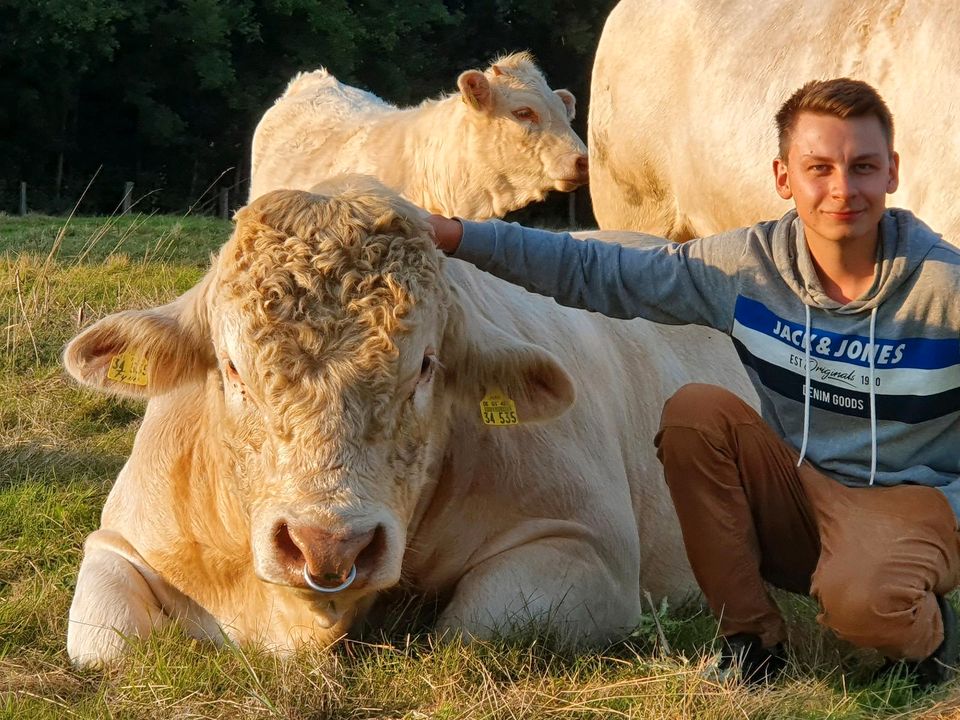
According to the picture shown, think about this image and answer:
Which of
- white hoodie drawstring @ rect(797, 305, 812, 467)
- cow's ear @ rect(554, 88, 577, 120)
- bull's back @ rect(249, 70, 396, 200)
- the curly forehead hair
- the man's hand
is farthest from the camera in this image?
cow's ear @ rect(554, 88, 577, 120)

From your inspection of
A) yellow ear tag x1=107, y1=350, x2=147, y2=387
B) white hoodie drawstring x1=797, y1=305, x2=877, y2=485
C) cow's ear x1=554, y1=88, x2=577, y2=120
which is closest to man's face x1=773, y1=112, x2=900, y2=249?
white hoodie drawstring x1=797, y1=305, x2=877, y2=485

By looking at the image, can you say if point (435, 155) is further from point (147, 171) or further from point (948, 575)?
point (147, 171)

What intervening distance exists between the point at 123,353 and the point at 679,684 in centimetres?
179

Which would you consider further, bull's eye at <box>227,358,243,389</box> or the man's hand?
the man's hand

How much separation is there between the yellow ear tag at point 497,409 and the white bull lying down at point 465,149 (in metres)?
7.68

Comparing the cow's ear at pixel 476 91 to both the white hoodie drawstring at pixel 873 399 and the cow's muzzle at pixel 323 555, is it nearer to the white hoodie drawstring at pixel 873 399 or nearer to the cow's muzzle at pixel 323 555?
the white hoodie drawstring at pixel 873 399

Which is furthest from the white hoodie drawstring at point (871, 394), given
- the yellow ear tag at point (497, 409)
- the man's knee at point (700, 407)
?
the yellow ear tag at point (497, 409)

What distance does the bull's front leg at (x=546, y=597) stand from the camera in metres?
3.68

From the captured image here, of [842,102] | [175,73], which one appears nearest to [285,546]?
[842,102]

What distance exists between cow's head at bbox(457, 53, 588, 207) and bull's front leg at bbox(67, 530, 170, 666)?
26.0 feet

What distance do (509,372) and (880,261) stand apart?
1096mm

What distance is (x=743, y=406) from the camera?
3.87 meters

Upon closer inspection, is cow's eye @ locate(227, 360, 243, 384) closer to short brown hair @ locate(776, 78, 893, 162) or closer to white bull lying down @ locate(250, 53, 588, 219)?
short brown hair @ locate(776, 78, 893, 162)

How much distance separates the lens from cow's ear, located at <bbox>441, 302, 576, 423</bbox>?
3867 millimetres
